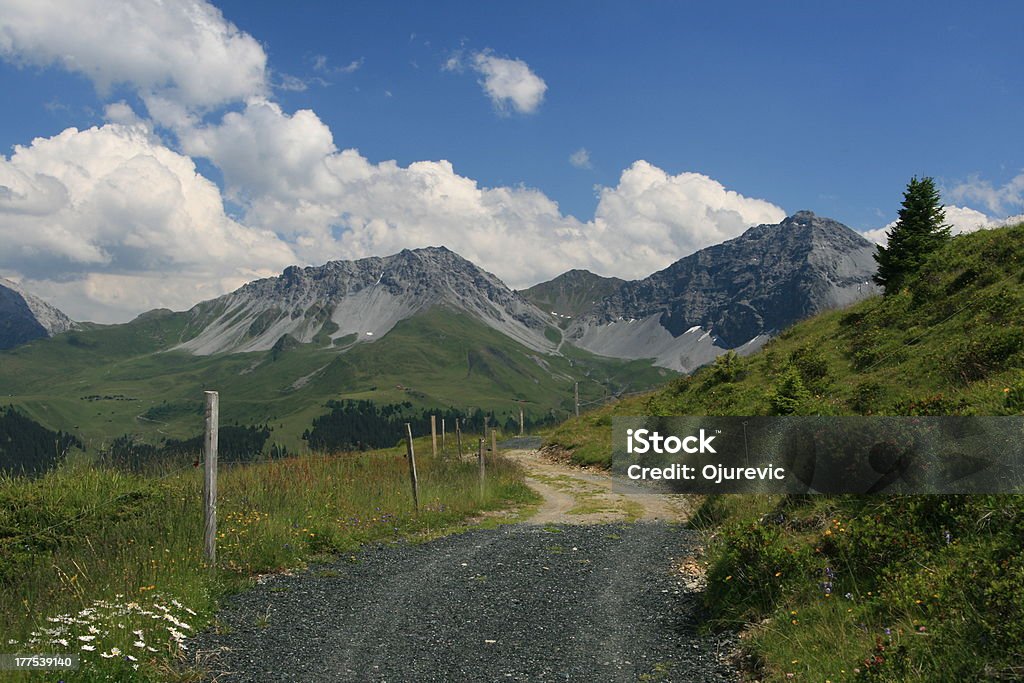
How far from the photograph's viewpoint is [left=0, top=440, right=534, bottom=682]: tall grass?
8.53 m

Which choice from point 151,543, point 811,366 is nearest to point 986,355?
point 811,366

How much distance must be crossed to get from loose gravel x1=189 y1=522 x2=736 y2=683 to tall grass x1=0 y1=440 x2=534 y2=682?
807 mm

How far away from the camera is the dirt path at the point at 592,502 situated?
20516 mm

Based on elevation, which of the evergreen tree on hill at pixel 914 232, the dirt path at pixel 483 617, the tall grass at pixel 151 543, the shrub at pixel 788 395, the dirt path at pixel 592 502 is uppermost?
the evergreen tree on hill at pixel 914 232

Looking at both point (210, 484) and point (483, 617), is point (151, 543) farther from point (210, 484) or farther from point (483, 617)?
point (483, 617)

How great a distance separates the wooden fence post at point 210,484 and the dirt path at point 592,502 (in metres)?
10.3

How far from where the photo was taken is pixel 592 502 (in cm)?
2431

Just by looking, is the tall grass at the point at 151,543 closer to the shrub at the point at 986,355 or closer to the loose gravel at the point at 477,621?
the loose gravel at the point at 477,621

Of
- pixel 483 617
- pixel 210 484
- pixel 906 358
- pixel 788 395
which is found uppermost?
pixel 906 358

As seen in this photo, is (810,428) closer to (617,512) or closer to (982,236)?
(617,512)

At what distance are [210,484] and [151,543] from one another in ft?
5.62

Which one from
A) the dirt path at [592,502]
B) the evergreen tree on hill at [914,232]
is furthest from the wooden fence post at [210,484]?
the evergreen tree on hill at [914,232]

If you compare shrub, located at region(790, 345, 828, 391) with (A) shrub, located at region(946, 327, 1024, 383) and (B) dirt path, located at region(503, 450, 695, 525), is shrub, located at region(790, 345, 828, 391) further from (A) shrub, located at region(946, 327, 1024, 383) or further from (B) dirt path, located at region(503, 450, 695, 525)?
(B) dirt path, located at region(503, 450, 695, 525)

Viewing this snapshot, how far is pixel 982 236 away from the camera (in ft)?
100
